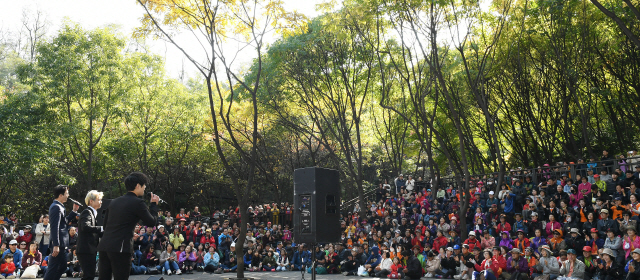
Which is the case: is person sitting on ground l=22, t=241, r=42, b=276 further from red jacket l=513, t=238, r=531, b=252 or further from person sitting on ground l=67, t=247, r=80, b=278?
red jacket l=513, t=238, r=531, b=252

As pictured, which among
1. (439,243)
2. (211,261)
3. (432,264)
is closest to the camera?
(432,264)

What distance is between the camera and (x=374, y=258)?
44.4ft

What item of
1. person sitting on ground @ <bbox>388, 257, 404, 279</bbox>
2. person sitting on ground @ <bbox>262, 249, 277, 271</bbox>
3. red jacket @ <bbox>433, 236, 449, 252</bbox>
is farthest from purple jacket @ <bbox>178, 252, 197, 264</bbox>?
red jacket @ <bbox>433, 236, 449, 252</bbox>

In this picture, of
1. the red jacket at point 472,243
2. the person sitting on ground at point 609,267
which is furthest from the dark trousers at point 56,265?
the red jacket at point 472,243

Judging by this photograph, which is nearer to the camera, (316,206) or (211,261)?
(316,206)

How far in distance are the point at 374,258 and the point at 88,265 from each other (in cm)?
949

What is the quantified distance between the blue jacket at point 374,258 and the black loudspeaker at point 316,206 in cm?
550

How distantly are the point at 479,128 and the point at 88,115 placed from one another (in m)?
16.3

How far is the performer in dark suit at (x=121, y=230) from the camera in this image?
166 inches

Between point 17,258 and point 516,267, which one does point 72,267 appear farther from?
point 516,267

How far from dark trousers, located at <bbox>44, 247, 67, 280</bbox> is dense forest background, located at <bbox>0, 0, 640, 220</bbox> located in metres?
4.68

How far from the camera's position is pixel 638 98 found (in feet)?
52.3

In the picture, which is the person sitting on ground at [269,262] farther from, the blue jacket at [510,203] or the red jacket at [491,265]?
the blue jacket at [510,203]

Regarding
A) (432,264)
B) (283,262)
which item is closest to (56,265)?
(432,264)
